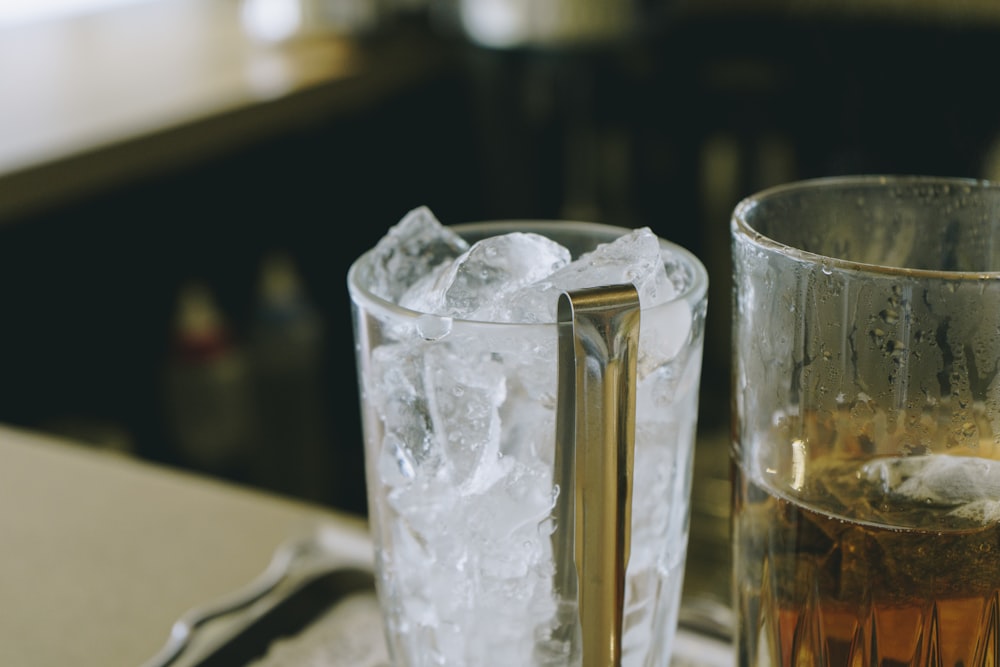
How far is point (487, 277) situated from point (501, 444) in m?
0.07

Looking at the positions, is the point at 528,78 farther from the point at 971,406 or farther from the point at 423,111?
the point at 971,406

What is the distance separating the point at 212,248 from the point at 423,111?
0.42 meters

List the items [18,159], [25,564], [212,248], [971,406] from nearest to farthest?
[971,406] → [25,564] → [18,159] → [212,248]

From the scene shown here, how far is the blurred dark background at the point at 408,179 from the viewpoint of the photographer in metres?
1.52

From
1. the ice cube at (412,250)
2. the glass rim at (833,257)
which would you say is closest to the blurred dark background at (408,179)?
the ice cube at (412,250)

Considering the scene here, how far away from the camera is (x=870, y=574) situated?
39 cm

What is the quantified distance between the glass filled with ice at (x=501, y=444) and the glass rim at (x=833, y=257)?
0.09 ft

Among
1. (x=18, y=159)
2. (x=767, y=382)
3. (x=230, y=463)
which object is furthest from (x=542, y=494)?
(x=230, y=463)

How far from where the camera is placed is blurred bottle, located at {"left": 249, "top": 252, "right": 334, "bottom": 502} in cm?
164

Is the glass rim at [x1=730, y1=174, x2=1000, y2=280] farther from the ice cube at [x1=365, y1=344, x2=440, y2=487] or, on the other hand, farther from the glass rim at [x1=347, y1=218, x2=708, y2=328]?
the ice cube at [x1=365, y1=344, x2=440, y2=487]

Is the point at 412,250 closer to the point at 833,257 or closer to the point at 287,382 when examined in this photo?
the point at 833,257

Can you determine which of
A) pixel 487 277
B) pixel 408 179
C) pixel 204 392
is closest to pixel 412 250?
pixel 487 277

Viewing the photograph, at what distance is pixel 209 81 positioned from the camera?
1.54 metres

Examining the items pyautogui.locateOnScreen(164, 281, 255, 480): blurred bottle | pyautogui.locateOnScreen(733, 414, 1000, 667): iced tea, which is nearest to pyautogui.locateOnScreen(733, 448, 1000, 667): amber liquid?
pyautogui.locateOnScreen(733, 414, 1000, 667): iced tea
